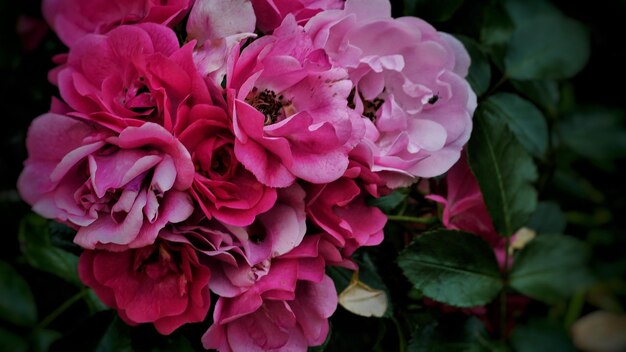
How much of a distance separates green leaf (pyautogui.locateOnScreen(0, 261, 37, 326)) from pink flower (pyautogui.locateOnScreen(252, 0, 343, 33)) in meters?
0.32

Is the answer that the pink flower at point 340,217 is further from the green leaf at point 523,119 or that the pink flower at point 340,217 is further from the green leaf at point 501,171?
the green leaf at point 523,119

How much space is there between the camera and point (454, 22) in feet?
2.18

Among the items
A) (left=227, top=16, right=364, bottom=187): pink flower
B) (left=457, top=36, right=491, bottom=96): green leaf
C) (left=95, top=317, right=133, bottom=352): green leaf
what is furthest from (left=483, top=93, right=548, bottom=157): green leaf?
(left=95, top=317, right=133, bottom=352): green leaf

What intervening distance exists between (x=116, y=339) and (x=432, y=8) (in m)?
0.35

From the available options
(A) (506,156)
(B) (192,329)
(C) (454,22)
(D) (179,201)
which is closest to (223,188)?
(D) (179,201)

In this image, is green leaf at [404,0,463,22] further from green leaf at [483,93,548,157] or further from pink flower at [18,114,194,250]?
pink flower at [18,114,194,250]

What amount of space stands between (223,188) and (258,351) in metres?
0.11

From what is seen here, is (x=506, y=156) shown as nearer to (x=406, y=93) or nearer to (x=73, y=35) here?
(x=406, y=93)

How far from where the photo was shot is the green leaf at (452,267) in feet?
1.68

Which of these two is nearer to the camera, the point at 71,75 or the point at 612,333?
the point at 71,75

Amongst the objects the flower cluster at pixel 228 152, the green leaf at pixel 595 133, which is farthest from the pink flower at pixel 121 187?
the green leaf at pixel 595 133

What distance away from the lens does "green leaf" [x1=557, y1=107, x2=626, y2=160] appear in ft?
2.45

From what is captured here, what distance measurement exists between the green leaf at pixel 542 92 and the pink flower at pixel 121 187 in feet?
1.23

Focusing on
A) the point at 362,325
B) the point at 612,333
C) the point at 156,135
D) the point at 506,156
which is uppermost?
the point at 156,135
